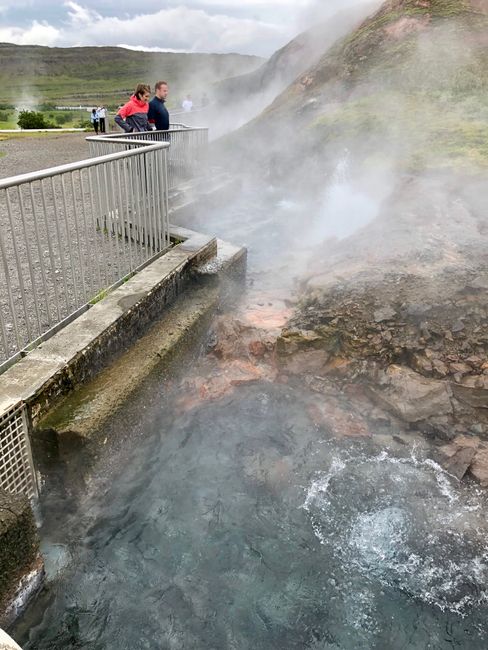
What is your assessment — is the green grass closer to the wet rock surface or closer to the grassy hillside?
the grassy hillside

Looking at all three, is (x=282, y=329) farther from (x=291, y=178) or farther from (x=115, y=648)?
(x=291, y=178)

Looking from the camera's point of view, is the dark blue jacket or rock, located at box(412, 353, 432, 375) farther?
the dark blue jacket

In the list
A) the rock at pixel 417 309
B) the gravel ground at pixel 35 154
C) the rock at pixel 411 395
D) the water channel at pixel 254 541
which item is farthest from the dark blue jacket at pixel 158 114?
the rock at pixel 411 395

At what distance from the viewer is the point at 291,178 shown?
13.2 meters

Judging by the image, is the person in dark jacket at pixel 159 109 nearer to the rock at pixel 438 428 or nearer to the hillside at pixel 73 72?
the rock at pixel 438 428

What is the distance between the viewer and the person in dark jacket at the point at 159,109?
8336mm

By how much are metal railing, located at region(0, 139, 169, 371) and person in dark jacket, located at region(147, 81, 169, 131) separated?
245cm

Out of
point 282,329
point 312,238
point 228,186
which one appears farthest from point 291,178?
point 282,329

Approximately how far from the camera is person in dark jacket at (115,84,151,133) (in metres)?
8.09

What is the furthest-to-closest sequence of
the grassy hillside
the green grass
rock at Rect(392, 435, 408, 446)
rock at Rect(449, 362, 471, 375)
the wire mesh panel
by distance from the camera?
the grassy hillside → the green grass → rock at Rect(449, 362, 471, 375) → rock at Rect(392, 435, 408, 446) → the wire mesh panel

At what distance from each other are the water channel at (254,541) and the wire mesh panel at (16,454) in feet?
1.03

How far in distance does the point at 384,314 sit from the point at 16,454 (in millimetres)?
4164

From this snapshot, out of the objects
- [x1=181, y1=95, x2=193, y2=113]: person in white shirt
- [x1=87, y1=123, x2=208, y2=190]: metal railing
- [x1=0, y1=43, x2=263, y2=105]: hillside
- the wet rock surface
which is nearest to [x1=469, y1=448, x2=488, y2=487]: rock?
the wet rock surface

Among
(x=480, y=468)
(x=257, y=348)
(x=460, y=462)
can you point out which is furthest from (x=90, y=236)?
(x=480, y=468)
